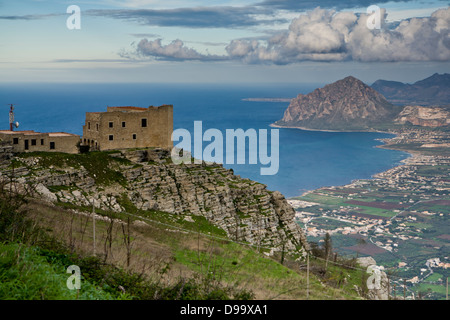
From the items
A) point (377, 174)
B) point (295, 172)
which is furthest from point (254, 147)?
point (377, 174)

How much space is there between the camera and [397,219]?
9319 cm

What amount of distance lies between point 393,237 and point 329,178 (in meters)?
59.9

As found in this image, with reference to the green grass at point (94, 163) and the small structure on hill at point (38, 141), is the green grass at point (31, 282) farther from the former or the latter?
the small structure on hill at point (38, 141)

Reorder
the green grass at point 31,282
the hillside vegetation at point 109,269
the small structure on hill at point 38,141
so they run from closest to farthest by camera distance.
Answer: the green grass at point 31,282, the hillside vegetation at point 109,269, the small structure on hill at point 38,141

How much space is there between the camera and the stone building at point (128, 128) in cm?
3250

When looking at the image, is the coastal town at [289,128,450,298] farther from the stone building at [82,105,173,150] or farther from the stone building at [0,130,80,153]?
the stone building at [0,130,80,153]

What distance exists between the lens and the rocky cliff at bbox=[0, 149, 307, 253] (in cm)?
2677

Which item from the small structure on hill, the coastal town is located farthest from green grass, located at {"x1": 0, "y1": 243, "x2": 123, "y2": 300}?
the coastal town

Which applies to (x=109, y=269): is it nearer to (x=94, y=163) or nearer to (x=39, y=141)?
(x=94, y=163)

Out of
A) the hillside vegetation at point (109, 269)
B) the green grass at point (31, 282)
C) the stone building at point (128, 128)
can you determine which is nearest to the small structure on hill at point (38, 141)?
the stone building at point (128, 128)

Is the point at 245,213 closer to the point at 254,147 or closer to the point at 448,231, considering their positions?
the point at 448,231

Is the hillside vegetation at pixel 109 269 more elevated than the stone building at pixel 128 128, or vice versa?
the stone building at pixel 128 128

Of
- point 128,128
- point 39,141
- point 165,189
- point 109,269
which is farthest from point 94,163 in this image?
point 109,269

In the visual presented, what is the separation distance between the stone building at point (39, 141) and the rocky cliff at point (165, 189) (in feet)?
3.54
